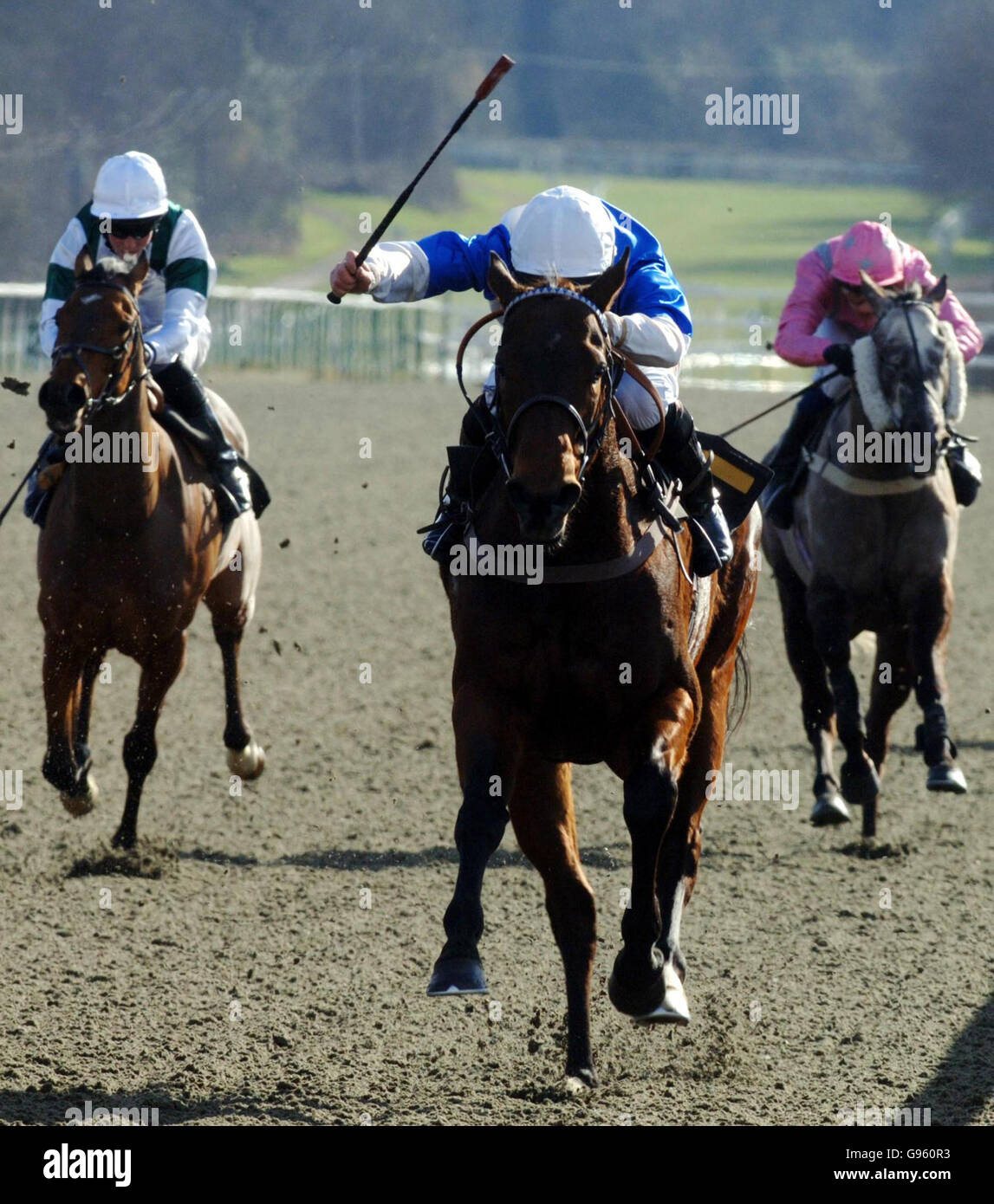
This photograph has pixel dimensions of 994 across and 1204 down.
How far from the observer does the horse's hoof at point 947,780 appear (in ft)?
20.1

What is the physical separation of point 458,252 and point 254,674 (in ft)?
15.8

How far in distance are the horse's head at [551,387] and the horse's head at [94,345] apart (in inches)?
71.5

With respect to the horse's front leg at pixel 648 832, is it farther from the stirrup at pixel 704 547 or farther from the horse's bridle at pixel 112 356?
the horse's bridle at pixel 112 356

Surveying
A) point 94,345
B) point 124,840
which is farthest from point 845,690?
point 94,345

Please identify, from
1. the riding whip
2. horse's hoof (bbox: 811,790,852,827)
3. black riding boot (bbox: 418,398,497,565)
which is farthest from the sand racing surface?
the riding whip

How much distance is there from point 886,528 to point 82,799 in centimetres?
296

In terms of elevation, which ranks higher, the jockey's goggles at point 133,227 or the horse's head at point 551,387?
the jockey's goggles at point 133,227

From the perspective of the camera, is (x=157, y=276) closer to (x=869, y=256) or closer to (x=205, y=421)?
(x=205, y=421)

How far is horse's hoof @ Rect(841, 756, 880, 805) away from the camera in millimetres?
6336

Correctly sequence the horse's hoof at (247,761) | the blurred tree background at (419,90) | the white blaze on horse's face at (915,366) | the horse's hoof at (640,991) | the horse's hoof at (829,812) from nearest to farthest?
the horse's hoof at (640,991)
the white blaze on horse's face at (915,366)
the horse's hoof at (829,812)
the horse's hoof at (247,761)
the blurred tree background at (419,90)

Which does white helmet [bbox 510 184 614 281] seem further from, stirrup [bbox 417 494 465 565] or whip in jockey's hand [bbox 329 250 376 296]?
stirrup [bbox 417 494 465 565]

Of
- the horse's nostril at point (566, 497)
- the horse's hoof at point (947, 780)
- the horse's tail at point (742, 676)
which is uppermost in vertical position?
the horse's nostril at point (566, 497)

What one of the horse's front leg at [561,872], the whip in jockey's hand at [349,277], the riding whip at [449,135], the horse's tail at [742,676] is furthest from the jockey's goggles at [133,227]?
the horse's front leg at [561,872]

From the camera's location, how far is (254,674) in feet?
29.0
